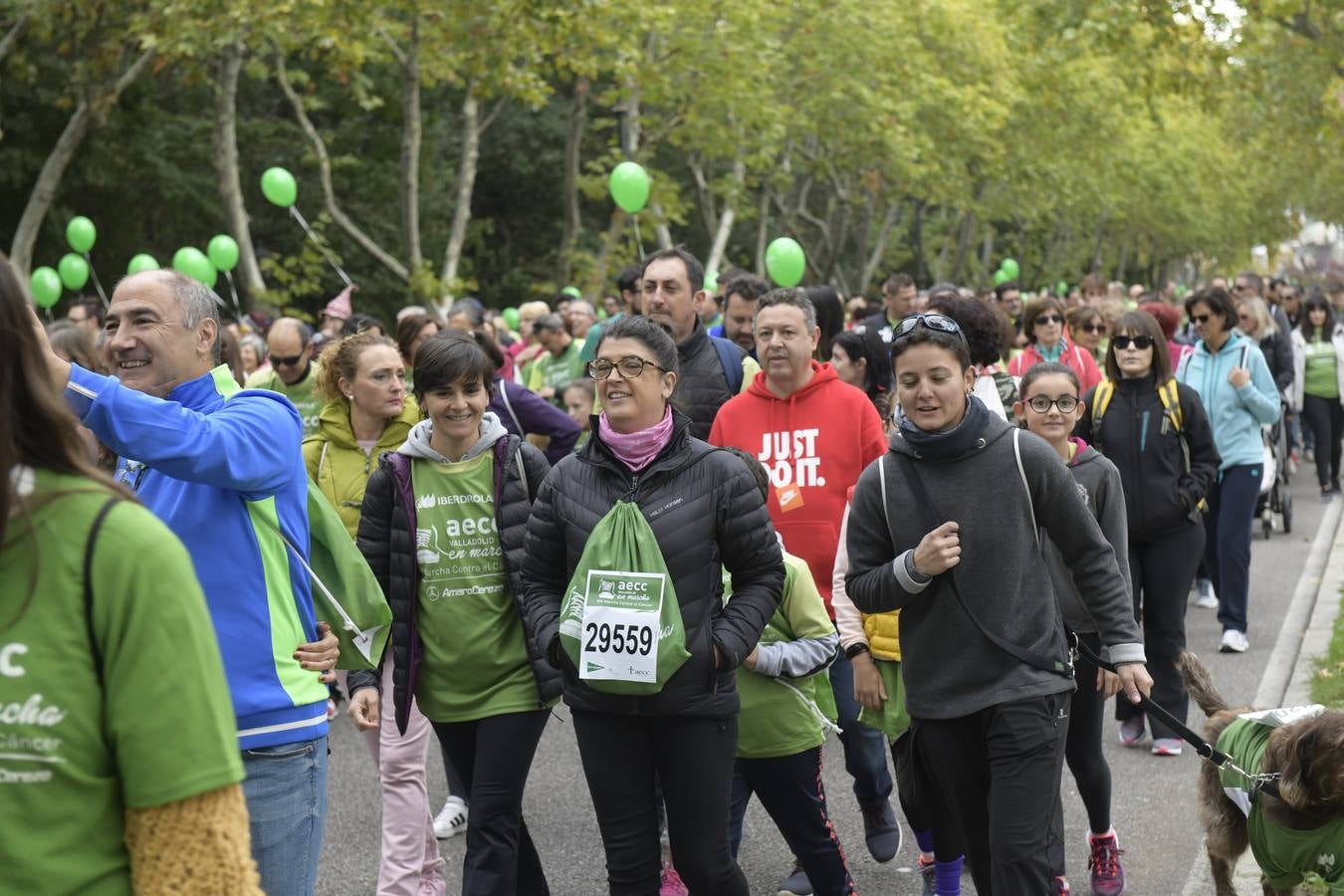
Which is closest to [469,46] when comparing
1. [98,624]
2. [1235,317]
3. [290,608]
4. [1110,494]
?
[1235,317]

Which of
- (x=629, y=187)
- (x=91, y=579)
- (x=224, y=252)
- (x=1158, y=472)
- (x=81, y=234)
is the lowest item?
(x=1158, y=472)

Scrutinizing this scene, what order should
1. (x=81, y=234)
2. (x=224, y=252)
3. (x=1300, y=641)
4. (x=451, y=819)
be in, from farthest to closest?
(x=81, y=234) → (x=224, y=252) → (x=1300, y=641) → (x=451, y=819)

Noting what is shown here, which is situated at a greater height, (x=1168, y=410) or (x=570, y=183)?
(x=570, y=183)

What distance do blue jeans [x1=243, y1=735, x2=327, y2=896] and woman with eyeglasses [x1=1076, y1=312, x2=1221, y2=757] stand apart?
4.96 m

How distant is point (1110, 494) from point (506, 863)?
2419 mm

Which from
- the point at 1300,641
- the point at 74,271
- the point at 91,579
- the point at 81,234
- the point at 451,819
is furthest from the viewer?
the point at 81,234

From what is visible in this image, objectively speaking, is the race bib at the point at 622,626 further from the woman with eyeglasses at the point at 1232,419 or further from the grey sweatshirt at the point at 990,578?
the woman with eyeglasses at the point at 1232,419

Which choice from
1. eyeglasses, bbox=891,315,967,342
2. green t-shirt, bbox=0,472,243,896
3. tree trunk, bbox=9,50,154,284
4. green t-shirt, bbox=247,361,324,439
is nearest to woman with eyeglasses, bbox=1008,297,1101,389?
green t-shirt, bbox=247,361,324,439

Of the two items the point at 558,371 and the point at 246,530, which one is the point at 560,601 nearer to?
the point at 246,530

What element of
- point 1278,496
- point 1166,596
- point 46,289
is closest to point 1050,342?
point 1166,596

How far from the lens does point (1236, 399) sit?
974cm

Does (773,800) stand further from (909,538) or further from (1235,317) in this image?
(1235,317)

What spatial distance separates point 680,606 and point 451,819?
291cm

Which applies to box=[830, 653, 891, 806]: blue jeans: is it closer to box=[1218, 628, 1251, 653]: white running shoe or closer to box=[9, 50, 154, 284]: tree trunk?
box=[1218, 628, 1251, 653]: white running shoe
